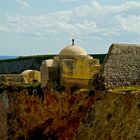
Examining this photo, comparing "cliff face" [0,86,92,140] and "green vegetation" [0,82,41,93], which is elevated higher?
"green vegetation" [0,82,41,93]

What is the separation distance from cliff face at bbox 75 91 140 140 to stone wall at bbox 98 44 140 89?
1.01 meters

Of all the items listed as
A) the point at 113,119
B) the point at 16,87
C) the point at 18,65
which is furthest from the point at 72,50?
the point at 18,65

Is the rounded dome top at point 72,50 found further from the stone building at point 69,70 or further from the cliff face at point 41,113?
the cliff face at point 41,113

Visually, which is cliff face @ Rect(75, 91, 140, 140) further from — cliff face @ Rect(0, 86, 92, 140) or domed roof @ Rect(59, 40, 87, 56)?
domed roof @ Rect(59, 40, 87, 56)

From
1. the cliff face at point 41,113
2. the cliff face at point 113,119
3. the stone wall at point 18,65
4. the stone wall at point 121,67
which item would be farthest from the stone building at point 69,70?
the stone wall at point 18,65

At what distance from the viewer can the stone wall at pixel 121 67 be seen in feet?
72.8

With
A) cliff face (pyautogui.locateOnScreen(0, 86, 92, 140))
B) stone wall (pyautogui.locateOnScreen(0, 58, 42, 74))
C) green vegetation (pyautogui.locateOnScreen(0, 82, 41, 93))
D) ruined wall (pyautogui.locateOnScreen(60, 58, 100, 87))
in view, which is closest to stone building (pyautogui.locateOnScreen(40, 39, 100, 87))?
ruined wall (pyautogui.locateOnScreen(60, 58, 100, 87))

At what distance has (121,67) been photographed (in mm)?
22672

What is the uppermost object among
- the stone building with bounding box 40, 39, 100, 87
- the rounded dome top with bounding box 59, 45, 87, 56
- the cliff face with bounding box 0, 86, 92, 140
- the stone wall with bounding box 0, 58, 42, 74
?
the rounded dome top with bounding box 59, 45, 87, 56

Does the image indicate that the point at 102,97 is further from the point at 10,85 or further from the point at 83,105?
the point at 10,85

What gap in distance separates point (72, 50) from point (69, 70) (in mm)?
3714

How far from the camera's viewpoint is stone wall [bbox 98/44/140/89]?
22.2 meters

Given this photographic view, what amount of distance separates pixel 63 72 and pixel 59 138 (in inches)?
215

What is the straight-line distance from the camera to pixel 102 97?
69.2 feet
